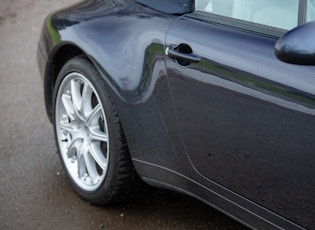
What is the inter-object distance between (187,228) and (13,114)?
2.45 metres

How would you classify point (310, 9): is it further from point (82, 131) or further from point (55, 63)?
point (55, 63)

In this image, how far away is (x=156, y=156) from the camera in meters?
3.26

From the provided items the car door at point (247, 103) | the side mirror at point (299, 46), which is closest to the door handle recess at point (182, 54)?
the car door at point (247, 103)

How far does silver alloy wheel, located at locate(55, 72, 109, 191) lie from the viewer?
3.69m

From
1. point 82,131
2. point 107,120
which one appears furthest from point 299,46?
point 82,131

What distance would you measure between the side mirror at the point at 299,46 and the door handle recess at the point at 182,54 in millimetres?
485

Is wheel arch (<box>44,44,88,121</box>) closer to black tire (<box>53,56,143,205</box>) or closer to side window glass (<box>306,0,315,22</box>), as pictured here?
black tire (<box>53,56,143,205</box>)

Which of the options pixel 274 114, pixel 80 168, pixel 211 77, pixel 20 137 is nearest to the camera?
pixel 274 114

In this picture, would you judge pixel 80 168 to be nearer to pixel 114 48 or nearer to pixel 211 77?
pixel 114 48

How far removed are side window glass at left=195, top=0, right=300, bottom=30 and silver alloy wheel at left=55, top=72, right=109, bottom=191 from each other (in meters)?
0.89

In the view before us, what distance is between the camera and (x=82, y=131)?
3.87 meters

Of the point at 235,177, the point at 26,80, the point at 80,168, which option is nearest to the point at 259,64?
the point at 235,177

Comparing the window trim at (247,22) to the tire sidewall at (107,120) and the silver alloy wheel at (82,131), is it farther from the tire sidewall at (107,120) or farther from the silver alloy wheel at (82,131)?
the silver alloy wheel at (82,131)

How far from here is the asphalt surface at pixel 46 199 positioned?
3.69 metres
